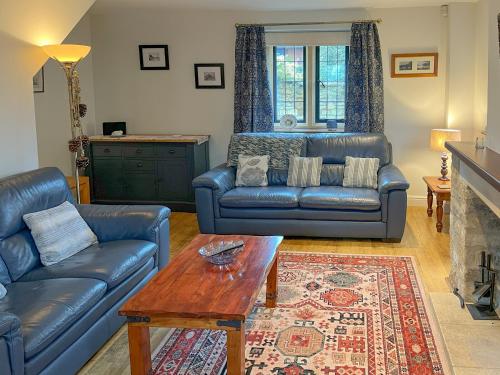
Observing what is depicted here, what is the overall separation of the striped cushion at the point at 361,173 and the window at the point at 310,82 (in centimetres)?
109

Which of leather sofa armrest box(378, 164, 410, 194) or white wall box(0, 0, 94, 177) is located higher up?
white wall box(0, 0, 94, 177)

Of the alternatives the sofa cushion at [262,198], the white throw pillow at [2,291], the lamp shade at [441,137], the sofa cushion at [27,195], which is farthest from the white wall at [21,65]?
the lamp shade at [441,137]

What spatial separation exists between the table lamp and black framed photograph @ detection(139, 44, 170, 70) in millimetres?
3132

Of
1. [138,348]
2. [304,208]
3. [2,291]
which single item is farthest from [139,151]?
[138,348]

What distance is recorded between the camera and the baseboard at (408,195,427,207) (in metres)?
6.57

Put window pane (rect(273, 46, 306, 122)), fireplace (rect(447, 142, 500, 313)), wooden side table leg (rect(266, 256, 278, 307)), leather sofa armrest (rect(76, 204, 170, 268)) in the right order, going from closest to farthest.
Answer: fireplace (rect(447, 142, 500, 313)) → wooden side table leg (rect(266, 256, 278, 307)) → leather sofa armrest (rect(76, 204, 170, 268)) → window pane (rect(273, 46, 306, 122))

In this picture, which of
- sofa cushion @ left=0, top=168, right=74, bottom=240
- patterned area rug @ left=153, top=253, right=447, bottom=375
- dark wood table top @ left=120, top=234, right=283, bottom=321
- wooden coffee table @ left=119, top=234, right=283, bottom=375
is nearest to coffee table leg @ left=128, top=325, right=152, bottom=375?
wooden coffee table @ left=119, top=234, right=283, bottom=375

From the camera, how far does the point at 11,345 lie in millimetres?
2338

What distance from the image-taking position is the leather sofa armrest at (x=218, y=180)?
17.6ft

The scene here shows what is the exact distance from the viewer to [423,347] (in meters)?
3.21

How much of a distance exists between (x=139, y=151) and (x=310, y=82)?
210cm

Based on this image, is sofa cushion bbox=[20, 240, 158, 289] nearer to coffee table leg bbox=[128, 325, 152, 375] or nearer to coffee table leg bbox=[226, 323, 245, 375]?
coffee table leg bbox=[128, 325, 152, 375]

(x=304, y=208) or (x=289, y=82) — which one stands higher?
(x=289, y=82)

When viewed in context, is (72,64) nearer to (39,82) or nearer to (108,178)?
(39,82)
